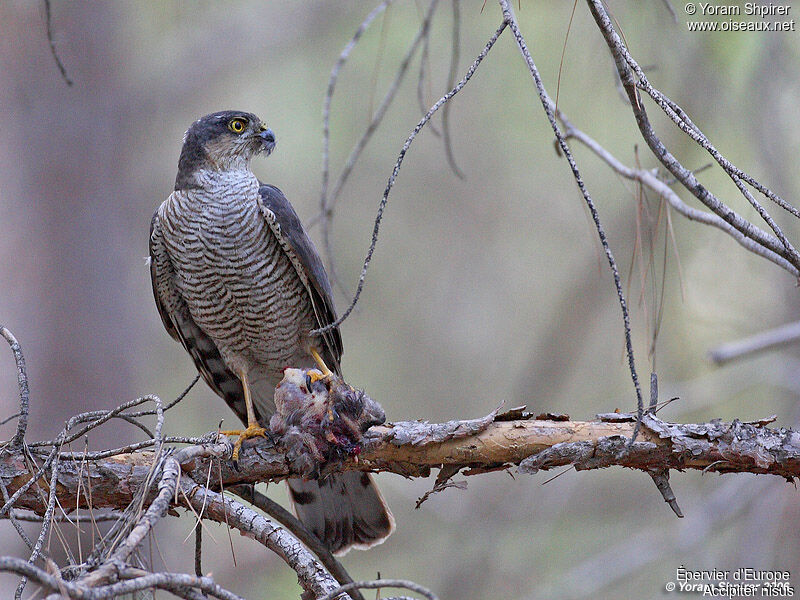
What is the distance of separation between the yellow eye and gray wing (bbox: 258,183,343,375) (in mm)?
329

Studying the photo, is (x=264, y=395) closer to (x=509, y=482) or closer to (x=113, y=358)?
(x=113, y=358)

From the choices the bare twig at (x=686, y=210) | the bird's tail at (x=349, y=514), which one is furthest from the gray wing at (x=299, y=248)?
the bare twig at (x=686, y=210)

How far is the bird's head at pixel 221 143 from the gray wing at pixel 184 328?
0.31 meters

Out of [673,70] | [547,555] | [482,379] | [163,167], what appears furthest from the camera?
[482,379]

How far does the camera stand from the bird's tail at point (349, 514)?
11.6ft

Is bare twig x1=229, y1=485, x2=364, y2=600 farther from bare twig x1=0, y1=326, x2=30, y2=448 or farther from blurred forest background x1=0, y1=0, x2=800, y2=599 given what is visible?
blurred forest background x1=0, y1=0, x2=800, y2=599

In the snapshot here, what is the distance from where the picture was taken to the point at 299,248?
368 cm

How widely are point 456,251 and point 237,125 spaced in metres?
5.75

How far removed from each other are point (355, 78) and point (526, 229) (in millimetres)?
2676

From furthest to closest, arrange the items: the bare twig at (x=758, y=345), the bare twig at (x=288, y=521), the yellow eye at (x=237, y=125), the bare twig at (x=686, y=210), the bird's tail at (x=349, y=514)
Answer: the yellow eye at (x=237, y=125) → the bird's tail at (x=349, y=514) → the bare twig at (x=758, y=345) → the bare twig at (x=288, y=521) → the bare twig at (x=686, y=210)

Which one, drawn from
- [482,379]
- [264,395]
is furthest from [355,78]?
[264,395]

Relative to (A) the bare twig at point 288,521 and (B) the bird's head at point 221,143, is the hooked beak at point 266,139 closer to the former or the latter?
(B) the bird's head at point 221,143

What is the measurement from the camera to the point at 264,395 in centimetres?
430

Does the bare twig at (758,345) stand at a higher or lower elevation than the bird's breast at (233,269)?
lower
